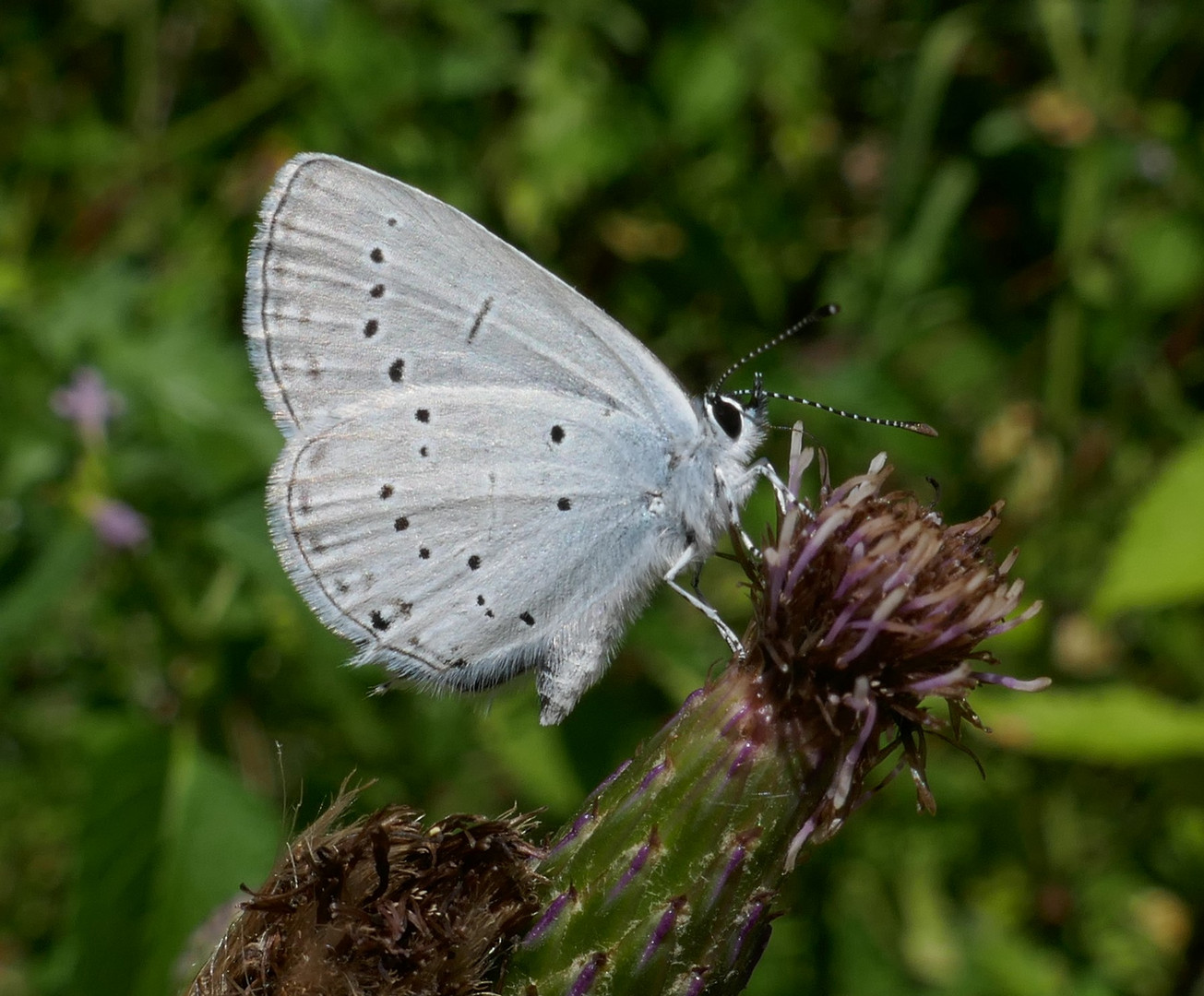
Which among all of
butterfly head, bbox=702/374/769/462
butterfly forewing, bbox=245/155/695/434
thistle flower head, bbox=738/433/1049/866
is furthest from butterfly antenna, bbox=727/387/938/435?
thistle flower head, bbox=738/433/1049/866

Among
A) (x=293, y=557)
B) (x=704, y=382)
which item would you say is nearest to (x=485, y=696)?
(x=293, y=557)

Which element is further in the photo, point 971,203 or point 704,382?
point 971,203

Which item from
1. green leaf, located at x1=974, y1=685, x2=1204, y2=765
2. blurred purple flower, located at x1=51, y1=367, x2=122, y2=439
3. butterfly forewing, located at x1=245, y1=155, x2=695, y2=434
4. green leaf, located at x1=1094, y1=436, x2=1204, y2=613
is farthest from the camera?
blurred purple flower, located at x1=51, y1=367, x2=122, y2=439

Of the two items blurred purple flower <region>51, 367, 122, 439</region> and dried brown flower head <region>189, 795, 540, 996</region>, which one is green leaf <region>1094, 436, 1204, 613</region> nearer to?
dried brown flower head <region>189, 795, 540, 996</region>

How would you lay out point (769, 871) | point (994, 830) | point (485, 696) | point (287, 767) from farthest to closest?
1. point (994, 830)
2. point (287, 767)
3. point (485, 696)
4. point (769, 871)

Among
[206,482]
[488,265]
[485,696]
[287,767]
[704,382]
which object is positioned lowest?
[287,767]

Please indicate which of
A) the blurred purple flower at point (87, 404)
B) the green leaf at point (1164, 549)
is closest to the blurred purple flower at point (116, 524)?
the blurred purple flower at point (87, 404)

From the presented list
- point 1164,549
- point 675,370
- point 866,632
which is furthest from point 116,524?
point 1164,549

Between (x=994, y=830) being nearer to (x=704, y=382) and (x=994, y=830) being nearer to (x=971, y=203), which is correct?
(x=704, y=382)
